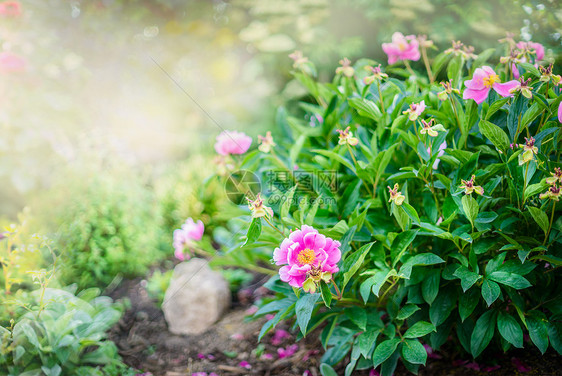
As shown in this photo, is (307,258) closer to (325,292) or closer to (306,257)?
(306,257)

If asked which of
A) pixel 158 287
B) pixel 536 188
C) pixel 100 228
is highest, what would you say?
pixel 536 188

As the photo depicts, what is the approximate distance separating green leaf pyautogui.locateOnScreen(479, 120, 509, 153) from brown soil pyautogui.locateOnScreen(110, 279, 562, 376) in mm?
756

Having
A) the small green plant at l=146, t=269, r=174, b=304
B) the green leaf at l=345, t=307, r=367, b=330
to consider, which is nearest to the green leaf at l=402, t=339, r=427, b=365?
the green leaf at l=345, t=307, r=367, b=330

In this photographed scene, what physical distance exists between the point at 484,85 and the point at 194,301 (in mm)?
1575

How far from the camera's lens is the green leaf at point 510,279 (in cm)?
112

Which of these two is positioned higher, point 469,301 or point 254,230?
point 254,230

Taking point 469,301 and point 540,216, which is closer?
point 540,216

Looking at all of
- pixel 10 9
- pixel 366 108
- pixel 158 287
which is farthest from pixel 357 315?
pixel 10 9

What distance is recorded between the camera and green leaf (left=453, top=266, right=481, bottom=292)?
3.65 ft

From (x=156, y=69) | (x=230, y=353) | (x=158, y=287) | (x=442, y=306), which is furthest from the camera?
(x=156, y=69)

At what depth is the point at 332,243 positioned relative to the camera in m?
1.11

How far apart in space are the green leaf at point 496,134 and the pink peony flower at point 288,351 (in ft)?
3.66

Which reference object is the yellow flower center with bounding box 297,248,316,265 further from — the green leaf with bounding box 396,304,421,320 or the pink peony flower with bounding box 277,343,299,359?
the pink peony flower with bounding box 277,343,299,359

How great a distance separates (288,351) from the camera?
1728 millimetres
